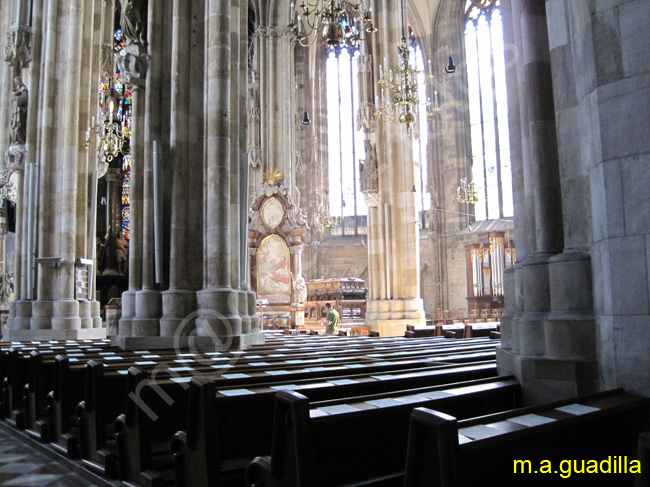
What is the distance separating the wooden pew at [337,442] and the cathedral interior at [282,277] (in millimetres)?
10

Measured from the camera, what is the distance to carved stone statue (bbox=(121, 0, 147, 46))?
26.5 ft

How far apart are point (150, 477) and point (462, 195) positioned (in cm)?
2339

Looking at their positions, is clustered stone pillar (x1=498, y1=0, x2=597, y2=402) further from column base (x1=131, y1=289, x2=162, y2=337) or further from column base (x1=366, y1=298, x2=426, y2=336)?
column base (x1=366, y1=298, x2=426, y2=336)

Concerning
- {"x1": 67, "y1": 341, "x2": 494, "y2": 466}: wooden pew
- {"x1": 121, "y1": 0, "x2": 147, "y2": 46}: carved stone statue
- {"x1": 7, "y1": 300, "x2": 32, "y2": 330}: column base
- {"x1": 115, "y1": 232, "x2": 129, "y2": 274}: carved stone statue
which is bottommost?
{"x1": 67, "y1": 341, "x2": 494, "y2": 466}: wooden pew

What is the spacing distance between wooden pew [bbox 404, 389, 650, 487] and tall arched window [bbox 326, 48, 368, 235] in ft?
84.3

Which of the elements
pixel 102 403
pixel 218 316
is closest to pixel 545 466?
pixel 102 403

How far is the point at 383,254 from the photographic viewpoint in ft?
52.6

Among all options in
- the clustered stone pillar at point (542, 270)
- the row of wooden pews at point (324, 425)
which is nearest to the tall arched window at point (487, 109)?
the clustered stone pillar at point (542, 270)

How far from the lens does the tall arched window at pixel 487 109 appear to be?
2473 centimetres

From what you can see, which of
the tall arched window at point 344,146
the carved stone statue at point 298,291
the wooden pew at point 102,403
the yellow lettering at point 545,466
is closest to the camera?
the yellow lettering at point 545,466

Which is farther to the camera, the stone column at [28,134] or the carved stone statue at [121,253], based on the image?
the carved stone statue at [121,253]

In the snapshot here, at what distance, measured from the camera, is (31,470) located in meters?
4.12

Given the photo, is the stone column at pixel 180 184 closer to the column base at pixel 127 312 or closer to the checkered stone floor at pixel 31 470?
the column base at pixel 127 312

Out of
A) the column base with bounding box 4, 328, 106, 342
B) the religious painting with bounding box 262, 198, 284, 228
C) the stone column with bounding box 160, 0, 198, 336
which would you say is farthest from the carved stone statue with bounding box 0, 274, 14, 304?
the stone column with bounding box 160, 0, 198, 336
